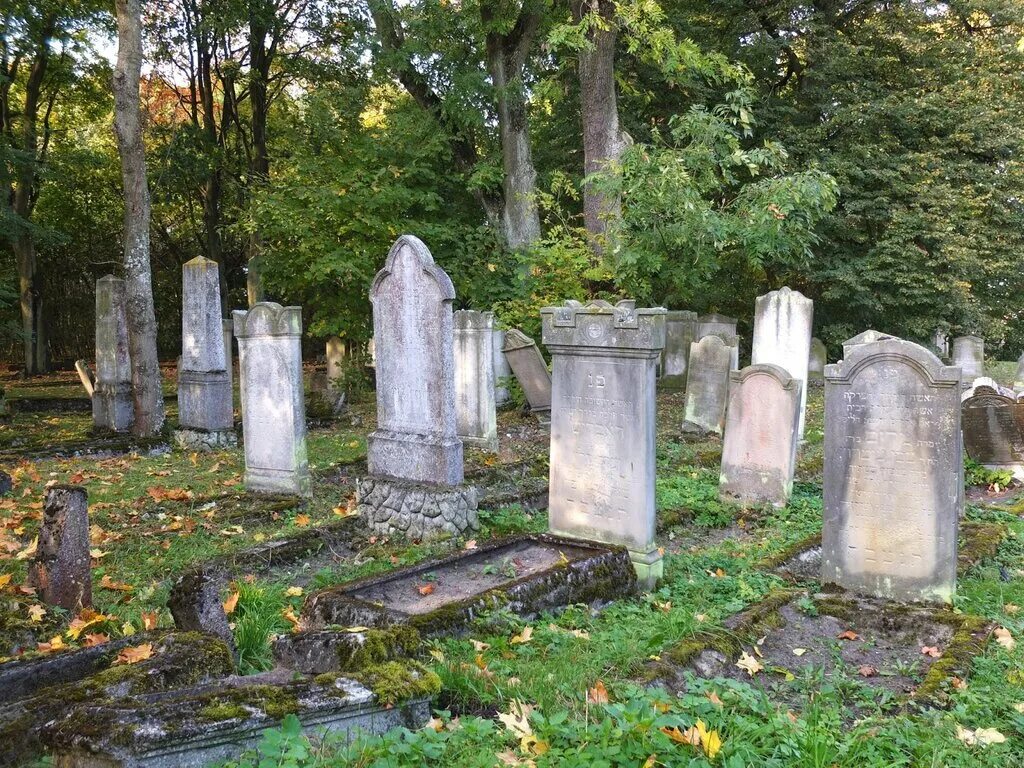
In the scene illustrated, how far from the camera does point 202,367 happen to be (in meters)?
10.9

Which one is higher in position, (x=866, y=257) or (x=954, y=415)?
(x=866, y=257)

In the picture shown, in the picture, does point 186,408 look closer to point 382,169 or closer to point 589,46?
point 382,169

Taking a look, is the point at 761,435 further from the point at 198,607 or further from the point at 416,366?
the point at 198,607

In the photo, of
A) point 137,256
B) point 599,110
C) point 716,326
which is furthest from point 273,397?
point 716,326

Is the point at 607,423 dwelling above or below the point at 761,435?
above

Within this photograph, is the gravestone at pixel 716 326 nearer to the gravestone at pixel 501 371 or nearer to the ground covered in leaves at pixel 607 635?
the gravestone at pixel 501 371

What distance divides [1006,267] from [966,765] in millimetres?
18685

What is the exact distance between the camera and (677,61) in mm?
14273

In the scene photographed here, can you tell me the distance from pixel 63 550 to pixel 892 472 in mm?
5437

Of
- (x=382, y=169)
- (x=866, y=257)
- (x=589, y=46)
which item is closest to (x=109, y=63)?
(x=382, y=169)

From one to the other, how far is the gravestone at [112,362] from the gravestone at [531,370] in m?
6.23

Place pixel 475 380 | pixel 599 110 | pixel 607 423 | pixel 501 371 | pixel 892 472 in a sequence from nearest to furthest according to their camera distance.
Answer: pixel 892 472 → pixel 607 423 → pixel 475 380 → pixel 501 371 → pixel 599 110

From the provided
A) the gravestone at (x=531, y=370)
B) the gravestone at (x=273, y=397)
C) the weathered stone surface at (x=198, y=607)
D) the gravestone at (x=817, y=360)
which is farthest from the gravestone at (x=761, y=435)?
the gravestone at (x=817, y=360)

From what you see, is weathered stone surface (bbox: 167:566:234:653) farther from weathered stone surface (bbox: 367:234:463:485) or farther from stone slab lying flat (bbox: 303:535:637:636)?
weathered stone surface (bbox: 367:234:463:485)
